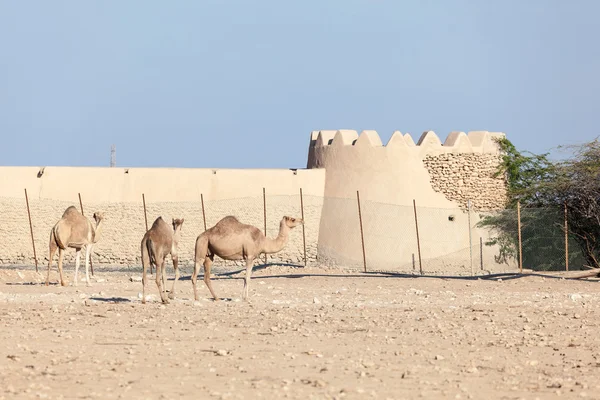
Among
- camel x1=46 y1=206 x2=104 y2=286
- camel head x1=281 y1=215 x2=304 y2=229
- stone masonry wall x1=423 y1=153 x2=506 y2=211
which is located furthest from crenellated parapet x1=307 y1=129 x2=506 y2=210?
camel head x1=281 y1=215 x2=304 y2=229

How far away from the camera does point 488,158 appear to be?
3956cm

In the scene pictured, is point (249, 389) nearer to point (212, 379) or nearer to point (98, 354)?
point (212, 379)

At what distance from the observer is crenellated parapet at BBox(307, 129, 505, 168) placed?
39000mm

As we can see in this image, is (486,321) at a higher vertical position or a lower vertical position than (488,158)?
lower

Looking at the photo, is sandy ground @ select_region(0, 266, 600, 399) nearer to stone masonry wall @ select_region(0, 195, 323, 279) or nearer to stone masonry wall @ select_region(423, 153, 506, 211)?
stone masonry wall @ select_region(0, 195, 323, 279)

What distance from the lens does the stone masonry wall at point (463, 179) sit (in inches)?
1537

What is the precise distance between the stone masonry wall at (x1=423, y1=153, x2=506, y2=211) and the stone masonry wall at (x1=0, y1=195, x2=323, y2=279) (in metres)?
4.60

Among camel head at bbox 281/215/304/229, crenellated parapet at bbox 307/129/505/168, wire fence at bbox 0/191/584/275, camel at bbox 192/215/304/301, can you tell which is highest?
crenellated parapet at bbox 307/129/505/168

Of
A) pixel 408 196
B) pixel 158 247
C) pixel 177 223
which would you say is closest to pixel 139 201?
pixel 408 196

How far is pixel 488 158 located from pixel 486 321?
975 inches

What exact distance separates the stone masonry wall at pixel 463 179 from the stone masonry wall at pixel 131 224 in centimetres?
460

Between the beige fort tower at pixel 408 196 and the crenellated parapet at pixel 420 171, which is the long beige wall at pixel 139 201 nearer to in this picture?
the beige fort tower at pixel 408 196

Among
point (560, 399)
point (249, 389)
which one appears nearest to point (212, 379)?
point (249, 389)

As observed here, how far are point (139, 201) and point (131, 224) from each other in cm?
95
